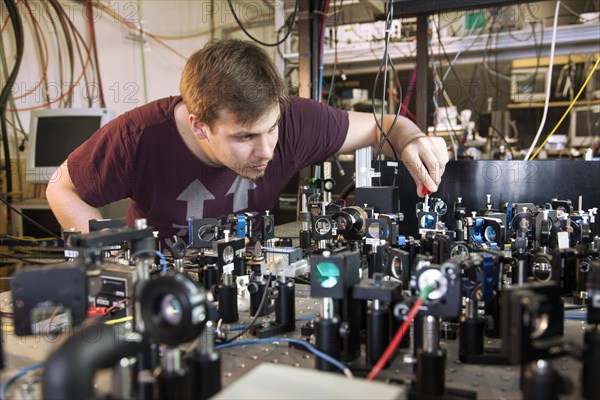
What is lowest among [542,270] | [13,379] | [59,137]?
[13,379]

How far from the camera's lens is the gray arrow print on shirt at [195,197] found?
1934mm

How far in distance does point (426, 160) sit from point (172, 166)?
0.93 m

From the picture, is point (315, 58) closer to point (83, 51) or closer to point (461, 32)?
point (461, 32)

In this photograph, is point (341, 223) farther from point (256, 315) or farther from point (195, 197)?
point (195, 197)

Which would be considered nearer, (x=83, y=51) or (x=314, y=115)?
(x=314, y=115)

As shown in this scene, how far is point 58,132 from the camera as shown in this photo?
2869mm

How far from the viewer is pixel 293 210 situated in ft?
9.77

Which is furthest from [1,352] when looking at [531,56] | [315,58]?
[531,56]

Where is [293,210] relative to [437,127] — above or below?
below

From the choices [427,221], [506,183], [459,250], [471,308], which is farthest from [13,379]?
[506,183]

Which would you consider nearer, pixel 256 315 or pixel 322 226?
pixel 256 315

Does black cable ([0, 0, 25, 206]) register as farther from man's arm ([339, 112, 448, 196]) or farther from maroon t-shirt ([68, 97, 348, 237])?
man's arm ([339, 112, 448, 196])

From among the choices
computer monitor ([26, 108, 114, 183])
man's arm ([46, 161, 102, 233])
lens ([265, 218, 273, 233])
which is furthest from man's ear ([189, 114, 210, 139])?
computer monitor ([26, 108, 114, 183])

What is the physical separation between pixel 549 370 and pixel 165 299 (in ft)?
1.47
